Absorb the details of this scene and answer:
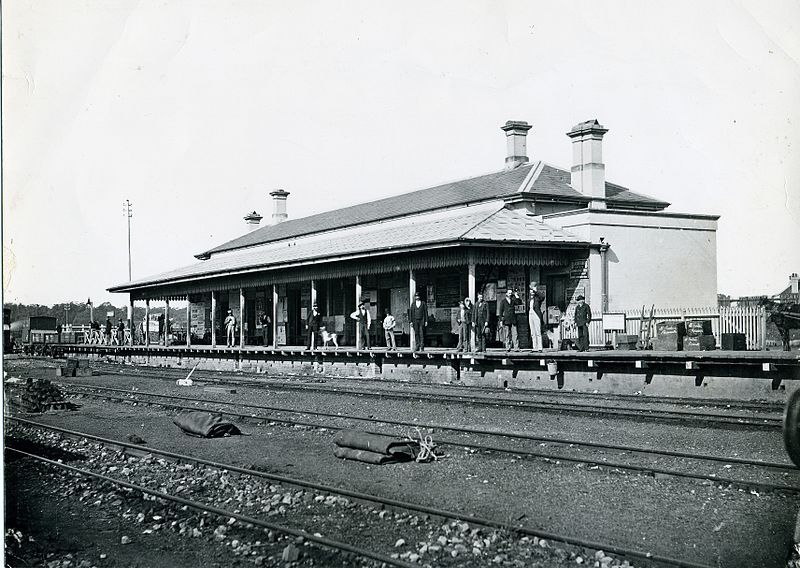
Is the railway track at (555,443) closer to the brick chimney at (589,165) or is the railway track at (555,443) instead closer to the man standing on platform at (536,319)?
the man standing on platform at (536,319)

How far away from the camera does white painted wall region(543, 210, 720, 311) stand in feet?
73.2

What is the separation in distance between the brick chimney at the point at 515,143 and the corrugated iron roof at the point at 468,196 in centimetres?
56

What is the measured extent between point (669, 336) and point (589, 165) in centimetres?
923

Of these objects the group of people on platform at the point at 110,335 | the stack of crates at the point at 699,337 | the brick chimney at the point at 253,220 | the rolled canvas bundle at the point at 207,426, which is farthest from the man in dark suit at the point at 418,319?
the brick chimney at the point at 253,220

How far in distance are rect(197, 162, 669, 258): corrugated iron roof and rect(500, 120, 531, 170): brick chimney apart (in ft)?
1.83

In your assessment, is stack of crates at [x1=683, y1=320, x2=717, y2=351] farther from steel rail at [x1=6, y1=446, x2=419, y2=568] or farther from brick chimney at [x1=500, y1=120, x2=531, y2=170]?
brick chimney at [x1=500, y1=120, x2=531, y2=170]

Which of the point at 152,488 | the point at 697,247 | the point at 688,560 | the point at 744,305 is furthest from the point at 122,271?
the point at 688,560

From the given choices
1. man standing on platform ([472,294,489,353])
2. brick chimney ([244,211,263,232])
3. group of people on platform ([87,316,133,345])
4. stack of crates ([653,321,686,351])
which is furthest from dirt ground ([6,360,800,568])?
brick chimney ([244,211,263,232])

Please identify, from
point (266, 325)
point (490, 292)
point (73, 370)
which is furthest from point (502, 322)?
point (73, 370)

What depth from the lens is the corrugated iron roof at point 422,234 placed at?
2138 centimetres

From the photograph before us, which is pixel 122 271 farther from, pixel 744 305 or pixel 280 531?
pixel 280 531

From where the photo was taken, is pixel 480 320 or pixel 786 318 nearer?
pixel 786 318

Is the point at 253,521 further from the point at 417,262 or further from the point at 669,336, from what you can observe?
the point at 417,262

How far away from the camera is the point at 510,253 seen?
830 inches
